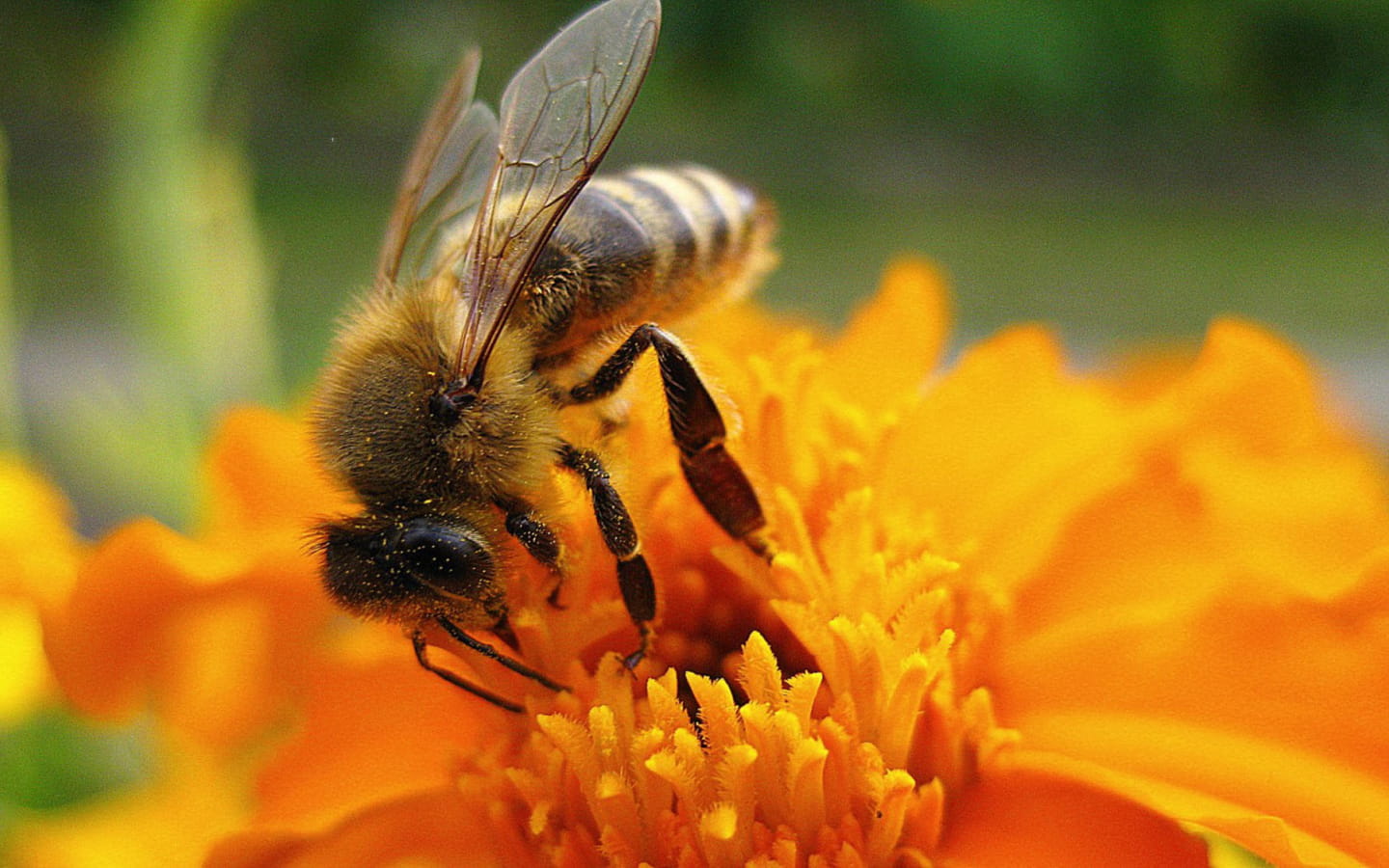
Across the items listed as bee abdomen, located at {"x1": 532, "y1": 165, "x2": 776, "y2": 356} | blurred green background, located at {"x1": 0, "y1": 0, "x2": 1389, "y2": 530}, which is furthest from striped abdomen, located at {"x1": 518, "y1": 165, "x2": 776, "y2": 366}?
blurred green background, located at {"x1": 0, "y1": 0, "x2": 1389, "y2": 530}

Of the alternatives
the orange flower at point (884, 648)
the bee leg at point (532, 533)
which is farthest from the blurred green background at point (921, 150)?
the bee leg at point (532, 533)

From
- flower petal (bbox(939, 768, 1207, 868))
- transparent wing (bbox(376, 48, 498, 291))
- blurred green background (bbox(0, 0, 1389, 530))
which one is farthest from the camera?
blurred green background (bbox(0, 0, 1389, 530))

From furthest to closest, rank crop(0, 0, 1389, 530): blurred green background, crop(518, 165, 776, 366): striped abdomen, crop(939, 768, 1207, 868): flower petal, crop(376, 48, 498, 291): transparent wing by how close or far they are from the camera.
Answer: crop(0, 0, 1389, 530): blurred green background → crop(376, 48, 498, 291): transparent wing → crop(518, 165, 776, 366): striped abdomen → crop(939, 768, 1207, 868): flower petal

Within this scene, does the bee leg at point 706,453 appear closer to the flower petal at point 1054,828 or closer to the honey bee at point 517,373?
the honey bee at point 517,373

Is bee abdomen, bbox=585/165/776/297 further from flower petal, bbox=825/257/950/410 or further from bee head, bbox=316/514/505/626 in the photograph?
bee head, bbox=316/514/505/626

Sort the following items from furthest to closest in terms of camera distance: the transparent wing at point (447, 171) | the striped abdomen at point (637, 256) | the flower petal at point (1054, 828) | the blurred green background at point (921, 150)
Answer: the blurred green background at point (921, 150), the transparent wing at point (447, 171), the striped abdomen at point (637, 256), the flower petal at point (1054, 828)

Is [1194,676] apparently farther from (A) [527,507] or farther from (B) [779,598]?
(A) [527,507]

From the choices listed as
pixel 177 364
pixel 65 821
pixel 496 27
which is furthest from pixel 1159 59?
pixel 65 821
